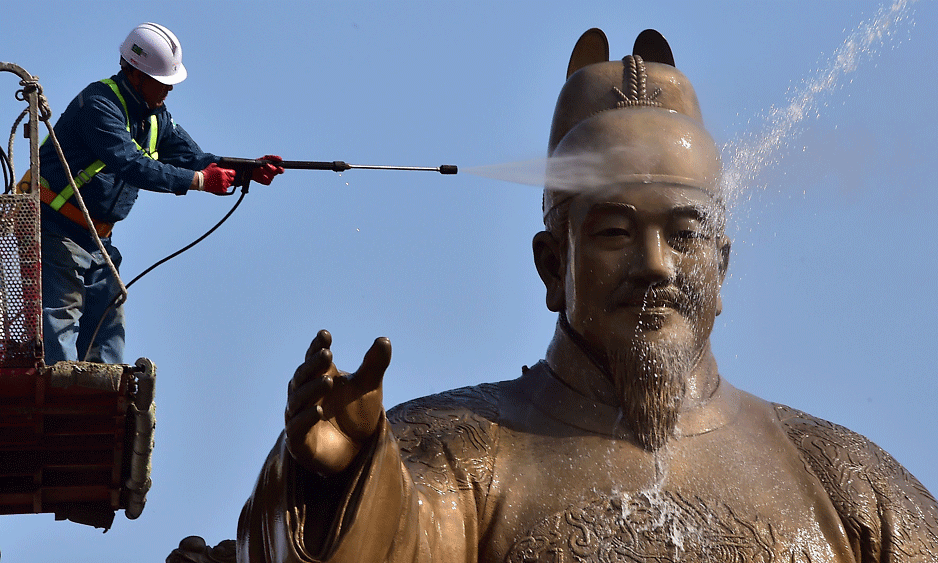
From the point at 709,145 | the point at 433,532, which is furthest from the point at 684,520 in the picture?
the point at 709,145

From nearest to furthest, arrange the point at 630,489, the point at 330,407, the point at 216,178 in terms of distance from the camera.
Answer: the point at 330,407 < the point at 630,489 < the point at 216,178

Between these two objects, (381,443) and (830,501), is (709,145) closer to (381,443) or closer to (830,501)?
(830,501)

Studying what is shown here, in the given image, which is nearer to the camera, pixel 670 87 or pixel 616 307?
pixel 616 307

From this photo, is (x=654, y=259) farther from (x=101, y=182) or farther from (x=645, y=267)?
(x=101, y=182)

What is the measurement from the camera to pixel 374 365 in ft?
34.2

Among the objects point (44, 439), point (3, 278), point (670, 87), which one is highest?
point (670, 87)

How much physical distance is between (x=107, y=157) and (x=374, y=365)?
453 cm

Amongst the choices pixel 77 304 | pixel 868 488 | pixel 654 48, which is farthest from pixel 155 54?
pixel 868 488

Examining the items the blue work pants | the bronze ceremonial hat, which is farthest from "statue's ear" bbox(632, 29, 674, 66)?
the blue work pants

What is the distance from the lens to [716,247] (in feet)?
41.7

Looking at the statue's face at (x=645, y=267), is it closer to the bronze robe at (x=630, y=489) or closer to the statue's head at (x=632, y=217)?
the statue's head at (x=632, y=217)

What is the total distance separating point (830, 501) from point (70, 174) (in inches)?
219

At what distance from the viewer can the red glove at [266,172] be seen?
49.5 feet

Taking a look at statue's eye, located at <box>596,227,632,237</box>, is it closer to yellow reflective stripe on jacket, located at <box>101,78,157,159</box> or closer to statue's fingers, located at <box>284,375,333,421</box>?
statue's fingers, located at <box>284,375,333,421</box>
